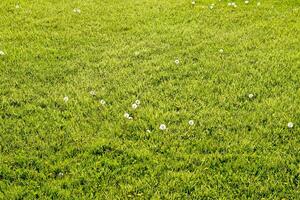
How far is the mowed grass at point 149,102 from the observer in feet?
16.3

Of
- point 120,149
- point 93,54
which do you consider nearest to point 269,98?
point 120,149

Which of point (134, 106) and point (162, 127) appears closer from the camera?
point (162, 127)

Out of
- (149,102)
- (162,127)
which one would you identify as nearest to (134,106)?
(149,102)

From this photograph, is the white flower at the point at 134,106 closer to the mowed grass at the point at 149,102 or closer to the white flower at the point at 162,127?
the mowed grass at the point at 149,102

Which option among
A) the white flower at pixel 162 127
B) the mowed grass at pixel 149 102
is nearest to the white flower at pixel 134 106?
the mowed grass at pixel 149 102

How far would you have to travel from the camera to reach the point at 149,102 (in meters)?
6.21

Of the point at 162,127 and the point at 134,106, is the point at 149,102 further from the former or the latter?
the point at 162,127

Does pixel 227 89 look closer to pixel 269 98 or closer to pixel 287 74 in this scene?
pixel 269 98

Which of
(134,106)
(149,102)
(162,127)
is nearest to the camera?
(162,127)

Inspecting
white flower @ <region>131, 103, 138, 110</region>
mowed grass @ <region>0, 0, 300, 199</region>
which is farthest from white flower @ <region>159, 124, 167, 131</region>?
white flower @ <region>131, 103, 138, 110</region>

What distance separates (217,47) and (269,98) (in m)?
1.68

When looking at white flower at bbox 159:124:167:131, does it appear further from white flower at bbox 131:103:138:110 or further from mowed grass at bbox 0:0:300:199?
white flower at bbox 131:103:138:110

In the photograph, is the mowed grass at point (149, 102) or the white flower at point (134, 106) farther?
the white flower at point (134, 106)

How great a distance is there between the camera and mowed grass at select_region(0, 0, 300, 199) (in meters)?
4.98
